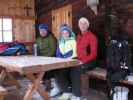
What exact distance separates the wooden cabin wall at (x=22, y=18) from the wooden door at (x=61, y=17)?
113 cm

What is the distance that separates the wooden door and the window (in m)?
1.46

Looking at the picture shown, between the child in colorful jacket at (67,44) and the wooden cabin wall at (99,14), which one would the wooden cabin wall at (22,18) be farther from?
the child in colorful jacket at (67,44)

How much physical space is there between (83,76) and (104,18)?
118 cm

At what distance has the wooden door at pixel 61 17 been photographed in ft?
21.0

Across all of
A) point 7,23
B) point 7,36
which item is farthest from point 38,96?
point 7,23

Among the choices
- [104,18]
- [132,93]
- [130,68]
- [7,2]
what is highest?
[7,2]

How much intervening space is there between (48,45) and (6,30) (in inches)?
112

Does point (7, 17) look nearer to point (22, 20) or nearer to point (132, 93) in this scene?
point (22, 20)

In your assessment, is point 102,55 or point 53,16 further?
point 53,16

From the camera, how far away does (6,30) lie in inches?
320

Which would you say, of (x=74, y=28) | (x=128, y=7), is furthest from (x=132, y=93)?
(x=74, y=28)

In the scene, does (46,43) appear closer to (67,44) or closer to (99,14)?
(67,44)

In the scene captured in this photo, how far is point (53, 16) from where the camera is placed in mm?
7277

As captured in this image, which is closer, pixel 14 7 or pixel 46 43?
pixel 46 43
